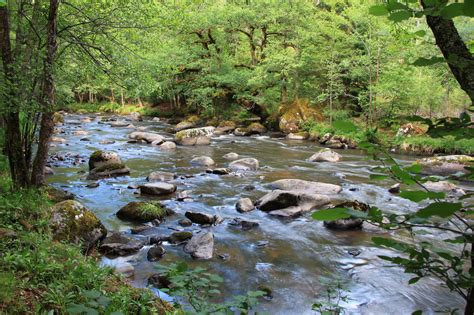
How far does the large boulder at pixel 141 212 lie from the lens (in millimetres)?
7859

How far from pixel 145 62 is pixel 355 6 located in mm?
16796

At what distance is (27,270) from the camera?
3.59 meters

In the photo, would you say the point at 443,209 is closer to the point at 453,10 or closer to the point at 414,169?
the point at 414,169

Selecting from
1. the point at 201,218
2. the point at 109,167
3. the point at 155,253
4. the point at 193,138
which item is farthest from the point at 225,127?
the point at 155,253

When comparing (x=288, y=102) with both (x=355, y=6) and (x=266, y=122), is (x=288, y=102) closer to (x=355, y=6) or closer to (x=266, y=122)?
(x=266, y=122)

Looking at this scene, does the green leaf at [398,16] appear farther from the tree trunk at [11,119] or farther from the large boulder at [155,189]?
the large boulder at [155,189]

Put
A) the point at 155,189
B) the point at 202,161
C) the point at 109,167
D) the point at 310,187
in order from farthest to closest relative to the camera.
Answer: the point at 202,161
the point at 109,167
the point at 310,187
the point at 155,189

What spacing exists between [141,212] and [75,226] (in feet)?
6.10

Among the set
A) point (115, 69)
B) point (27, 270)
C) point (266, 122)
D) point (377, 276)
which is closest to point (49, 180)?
point (115, 69)

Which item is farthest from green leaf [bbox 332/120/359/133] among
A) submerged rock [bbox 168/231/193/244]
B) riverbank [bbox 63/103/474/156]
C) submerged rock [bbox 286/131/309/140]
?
submerged rock [bbox 286/131/309/140]

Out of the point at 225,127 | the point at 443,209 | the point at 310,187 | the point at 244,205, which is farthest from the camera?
the point at 225,127

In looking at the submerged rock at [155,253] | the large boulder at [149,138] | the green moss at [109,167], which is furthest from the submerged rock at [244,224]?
the large boulder at [149,138]

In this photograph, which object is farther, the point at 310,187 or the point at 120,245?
the point at 310,187

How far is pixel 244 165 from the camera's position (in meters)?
13.6
